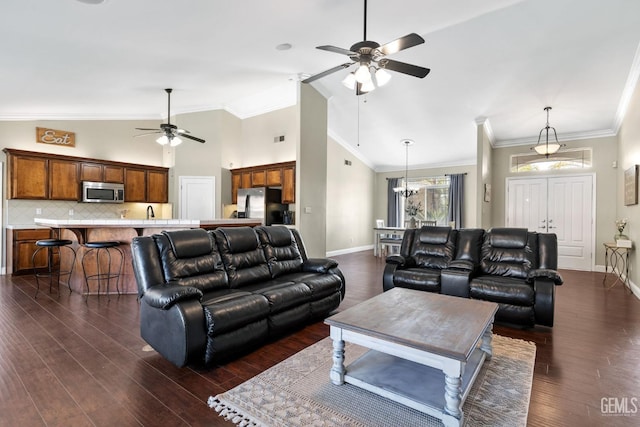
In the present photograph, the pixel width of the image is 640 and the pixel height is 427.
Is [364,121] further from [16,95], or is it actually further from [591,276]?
[16,95]

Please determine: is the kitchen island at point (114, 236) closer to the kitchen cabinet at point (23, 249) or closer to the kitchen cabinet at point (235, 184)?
the kitchen cabinet at point (23, 249)

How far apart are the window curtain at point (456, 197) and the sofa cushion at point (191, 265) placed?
8186mm

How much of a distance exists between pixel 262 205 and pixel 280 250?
3037mm

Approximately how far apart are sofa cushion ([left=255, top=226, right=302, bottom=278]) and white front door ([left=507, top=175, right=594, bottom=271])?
617 cm

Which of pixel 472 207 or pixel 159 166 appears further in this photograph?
pixel 472 207

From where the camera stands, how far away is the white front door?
22.2 feet

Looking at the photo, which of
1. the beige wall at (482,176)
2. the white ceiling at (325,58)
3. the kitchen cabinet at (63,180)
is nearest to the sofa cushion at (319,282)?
the white ceiling at (325,58)

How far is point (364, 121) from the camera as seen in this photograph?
752 centimetres

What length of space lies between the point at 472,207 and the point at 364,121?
449 cm

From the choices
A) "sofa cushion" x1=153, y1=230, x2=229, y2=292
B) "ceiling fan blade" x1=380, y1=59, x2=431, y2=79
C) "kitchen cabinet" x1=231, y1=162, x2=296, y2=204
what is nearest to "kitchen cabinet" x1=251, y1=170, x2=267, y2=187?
"kitchen cabinet" x1=231, y1=162, x2=296, y2=204

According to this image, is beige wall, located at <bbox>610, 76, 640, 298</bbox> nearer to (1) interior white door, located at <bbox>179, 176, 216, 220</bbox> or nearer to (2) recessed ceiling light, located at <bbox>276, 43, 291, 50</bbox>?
(2) recessed ceiling light, located at <bbox>276, 43, 291, 50</bbox>

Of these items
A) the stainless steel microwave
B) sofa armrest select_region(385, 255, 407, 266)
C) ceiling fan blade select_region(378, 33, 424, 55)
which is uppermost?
ceiling fan blade select_region(378, 33, 424, 55)

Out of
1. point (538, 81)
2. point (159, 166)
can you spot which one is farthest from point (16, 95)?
point (538, 81)

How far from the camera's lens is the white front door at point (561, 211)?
6.76 meters
